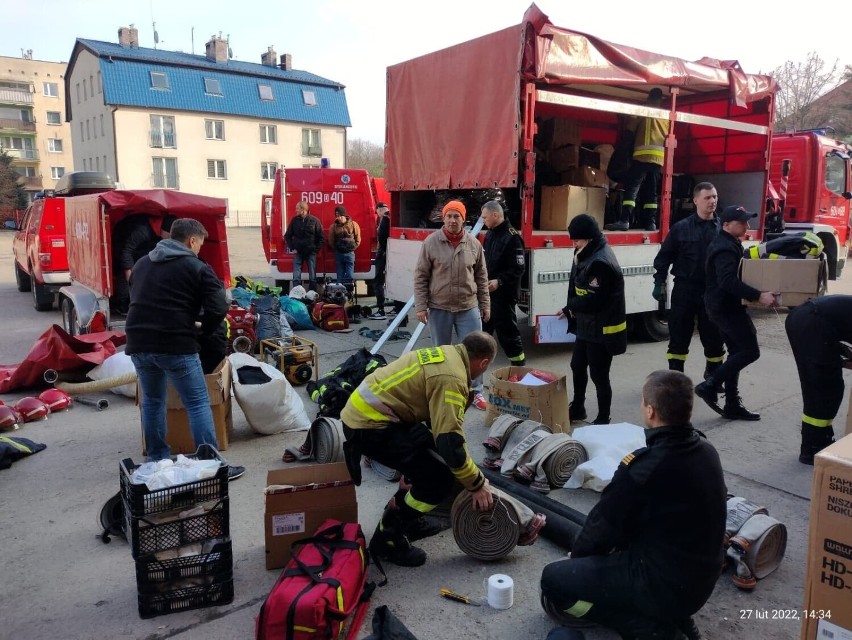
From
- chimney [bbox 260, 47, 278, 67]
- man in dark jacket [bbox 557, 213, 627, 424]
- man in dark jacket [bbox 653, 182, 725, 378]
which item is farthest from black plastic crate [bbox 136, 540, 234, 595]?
chimney [bbox 260, 47, 278, 67]

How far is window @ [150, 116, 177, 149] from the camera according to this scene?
126 feet

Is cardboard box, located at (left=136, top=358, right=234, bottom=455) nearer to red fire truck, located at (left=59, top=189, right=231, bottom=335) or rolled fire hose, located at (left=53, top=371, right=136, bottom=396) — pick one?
rolled fire hose, located at (left=53, top=371, right=136, bottom=396)

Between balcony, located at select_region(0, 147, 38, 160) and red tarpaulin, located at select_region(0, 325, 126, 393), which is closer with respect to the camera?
red tarpaulin, located at select_region(0, 325, 126, 393)

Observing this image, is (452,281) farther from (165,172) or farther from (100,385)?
(165,172)

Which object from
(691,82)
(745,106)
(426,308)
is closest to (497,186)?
(426,308)

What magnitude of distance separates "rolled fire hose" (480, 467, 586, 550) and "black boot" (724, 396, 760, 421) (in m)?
2.42

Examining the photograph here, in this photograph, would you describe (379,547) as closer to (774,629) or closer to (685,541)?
(685,541)

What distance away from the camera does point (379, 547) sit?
3.25 metres

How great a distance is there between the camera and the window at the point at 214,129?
40.3 metres

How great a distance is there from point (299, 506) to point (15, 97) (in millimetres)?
69667

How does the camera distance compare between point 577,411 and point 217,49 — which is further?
point 217,49

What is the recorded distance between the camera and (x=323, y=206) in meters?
11.0

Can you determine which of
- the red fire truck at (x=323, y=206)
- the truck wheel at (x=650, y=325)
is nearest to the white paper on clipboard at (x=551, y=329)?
the truck wheel at (x=650, y=325)

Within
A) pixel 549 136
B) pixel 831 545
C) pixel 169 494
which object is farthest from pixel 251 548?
pixel 549 136
